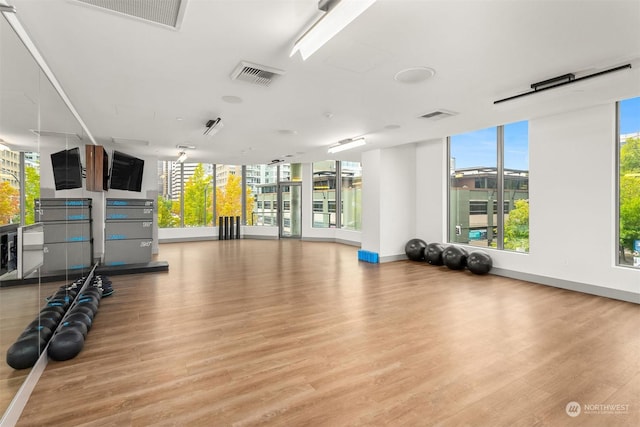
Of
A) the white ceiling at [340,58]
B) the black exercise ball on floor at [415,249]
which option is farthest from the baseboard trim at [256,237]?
the white ceiling at [340,58]

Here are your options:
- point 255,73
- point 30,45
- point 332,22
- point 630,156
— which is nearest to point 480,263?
point 630,156

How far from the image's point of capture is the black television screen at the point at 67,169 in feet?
11.0

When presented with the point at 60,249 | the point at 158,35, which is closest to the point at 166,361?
the point at 60,249

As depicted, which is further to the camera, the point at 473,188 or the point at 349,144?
the point at 473,188

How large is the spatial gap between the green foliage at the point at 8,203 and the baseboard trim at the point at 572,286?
726 centimetres

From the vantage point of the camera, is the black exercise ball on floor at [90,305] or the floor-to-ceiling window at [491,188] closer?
the black exercise ball on floor at [90,305]

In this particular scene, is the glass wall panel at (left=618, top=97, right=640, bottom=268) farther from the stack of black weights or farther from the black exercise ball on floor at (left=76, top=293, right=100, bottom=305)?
the black exercise ball on floor at (left=76, top=293, right=100, bottom=305)

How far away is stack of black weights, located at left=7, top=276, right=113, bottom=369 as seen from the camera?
2.52 metres

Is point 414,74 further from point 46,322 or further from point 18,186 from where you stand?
point 46,322

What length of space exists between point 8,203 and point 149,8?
176cm

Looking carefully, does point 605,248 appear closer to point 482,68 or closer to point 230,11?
point 482,68

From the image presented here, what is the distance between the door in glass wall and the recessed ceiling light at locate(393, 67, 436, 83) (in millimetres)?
9151

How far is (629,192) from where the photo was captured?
4.76 metres

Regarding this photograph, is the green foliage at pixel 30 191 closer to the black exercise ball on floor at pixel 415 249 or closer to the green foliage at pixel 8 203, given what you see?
the green foliage at pixel 8 203
